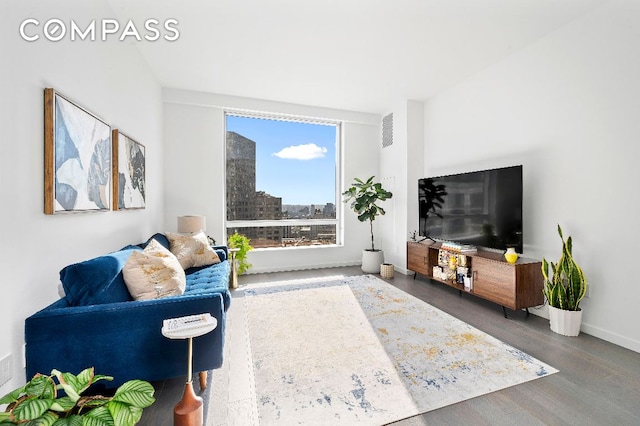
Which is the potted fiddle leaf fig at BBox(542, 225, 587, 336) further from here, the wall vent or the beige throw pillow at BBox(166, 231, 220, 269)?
the beige throw pillow at BBox(166, 231, 220, 269)

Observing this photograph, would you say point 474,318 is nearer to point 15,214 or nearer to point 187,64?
point 15,214

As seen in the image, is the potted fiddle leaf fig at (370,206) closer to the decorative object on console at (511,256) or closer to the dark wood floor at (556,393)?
the decorative object on console at (511,256)

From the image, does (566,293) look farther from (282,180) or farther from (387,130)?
(282,180)

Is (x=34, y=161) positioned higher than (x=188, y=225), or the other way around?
(x=34, y=161)

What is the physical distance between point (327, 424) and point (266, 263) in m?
3.63

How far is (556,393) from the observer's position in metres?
1.86

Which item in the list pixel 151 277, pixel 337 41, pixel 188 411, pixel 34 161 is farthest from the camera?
pixel 337 41

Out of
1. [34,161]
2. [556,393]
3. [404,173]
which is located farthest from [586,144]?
[34,161]

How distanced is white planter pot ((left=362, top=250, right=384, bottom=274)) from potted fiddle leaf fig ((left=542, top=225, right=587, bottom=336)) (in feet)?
8.34

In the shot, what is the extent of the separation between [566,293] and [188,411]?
3181 millimetres

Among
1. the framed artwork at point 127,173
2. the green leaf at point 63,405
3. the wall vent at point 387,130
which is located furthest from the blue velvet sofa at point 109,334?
the wall vent at point 387,130

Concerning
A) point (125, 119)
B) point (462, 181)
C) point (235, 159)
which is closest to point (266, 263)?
point (235, 159)

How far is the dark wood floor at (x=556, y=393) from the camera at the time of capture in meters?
1.65

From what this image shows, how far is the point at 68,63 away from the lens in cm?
194
